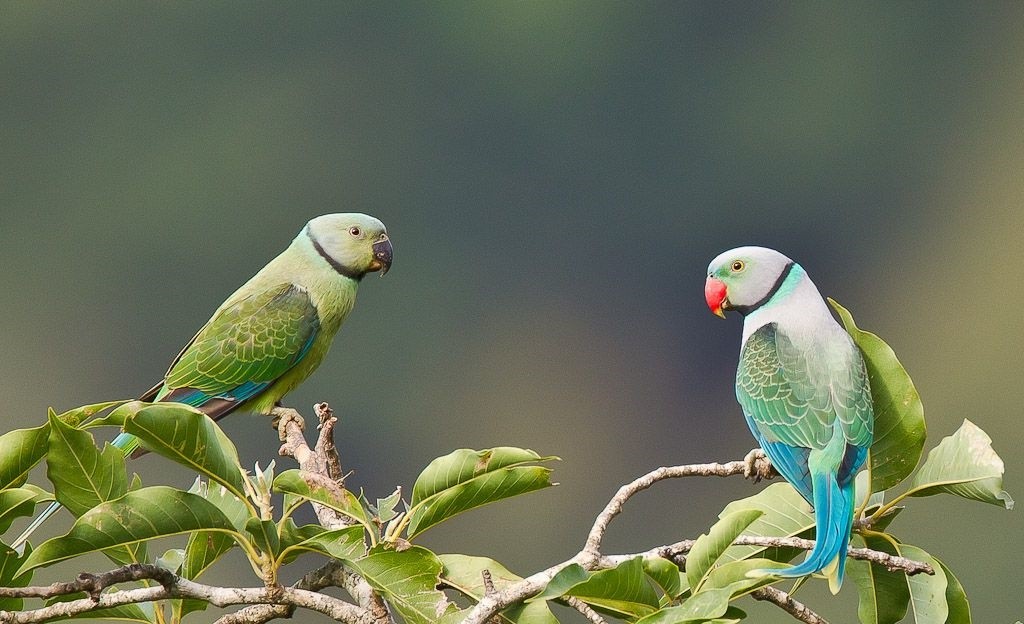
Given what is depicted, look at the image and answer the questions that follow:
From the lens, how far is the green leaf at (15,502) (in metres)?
1.76

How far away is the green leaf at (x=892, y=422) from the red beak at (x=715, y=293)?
67 cm

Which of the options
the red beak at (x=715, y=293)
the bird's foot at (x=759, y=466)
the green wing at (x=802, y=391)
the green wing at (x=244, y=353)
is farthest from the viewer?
the green wing at (x=244, y=353)

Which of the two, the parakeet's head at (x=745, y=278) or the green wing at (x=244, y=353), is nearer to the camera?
the parakeet's head at (x=745, y=278)

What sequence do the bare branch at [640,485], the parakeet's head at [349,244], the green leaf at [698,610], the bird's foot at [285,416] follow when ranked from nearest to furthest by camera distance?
the green leaf at [698,610], the bare branch at [640,485], the bird's foot at [285,416], the parakeet's head at [349,244]

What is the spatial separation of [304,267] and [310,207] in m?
15.0

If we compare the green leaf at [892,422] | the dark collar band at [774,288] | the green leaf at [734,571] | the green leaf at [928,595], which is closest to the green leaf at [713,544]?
the green leaf at [734,571]

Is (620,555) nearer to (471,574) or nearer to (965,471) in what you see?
(471,574)

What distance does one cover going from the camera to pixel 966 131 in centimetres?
2131

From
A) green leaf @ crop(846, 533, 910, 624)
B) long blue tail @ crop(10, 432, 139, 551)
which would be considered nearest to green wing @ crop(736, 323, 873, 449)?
green leaf @ crop(846, 533, 910, 624)

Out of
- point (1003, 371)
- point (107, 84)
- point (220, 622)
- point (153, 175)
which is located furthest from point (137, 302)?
point (220, 622)

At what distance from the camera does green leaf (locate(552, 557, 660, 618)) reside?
154cm

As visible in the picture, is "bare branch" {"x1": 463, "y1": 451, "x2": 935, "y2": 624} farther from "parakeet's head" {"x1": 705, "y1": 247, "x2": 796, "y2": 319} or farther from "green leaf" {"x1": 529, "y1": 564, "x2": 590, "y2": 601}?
"parakeet's head" {"x1": 705, "y1": 247, "x2": 796, "y2": 319}

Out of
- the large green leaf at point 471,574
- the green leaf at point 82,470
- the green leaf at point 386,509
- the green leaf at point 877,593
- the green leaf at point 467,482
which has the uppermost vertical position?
the green leaf at point 82,470

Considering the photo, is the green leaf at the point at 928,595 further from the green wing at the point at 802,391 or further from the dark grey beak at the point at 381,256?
the dark grey beak at the point at 381,256
